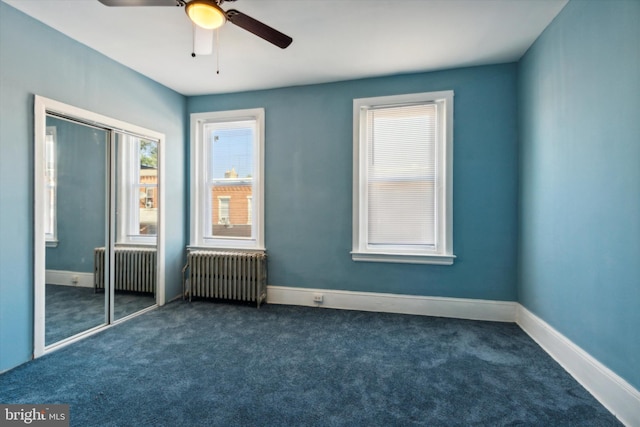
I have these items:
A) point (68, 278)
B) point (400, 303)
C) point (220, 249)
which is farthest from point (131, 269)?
point (400, 303)

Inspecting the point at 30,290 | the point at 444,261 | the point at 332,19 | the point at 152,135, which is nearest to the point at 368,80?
the point at 332,19

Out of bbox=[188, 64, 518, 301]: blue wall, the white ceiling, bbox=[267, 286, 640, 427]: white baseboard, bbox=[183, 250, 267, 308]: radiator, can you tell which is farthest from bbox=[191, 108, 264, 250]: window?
bbox=[267, 286, 640, 427]: white baseboard

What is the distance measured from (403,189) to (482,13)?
5.75 feet

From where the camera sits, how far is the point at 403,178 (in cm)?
344

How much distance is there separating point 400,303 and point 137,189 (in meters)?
3.28

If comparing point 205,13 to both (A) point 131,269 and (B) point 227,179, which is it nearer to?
(B) point 227,179

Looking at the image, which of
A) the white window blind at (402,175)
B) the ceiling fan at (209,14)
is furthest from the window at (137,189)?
the white window blind at (402,175)

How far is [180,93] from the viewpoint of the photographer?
3967 millimetres

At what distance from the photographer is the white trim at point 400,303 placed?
10.4 ft

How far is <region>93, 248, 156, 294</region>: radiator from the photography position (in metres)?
2.96

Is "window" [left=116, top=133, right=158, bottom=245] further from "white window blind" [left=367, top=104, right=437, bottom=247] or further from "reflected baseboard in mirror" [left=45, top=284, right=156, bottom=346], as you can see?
"white window blind" [left=367, top=104, right=437, bottom=247]

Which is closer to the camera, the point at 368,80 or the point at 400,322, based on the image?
the point at 400,322

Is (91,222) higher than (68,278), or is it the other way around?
(91,222)

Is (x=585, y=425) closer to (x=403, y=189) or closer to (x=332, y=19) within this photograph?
(x=403, y=189)
